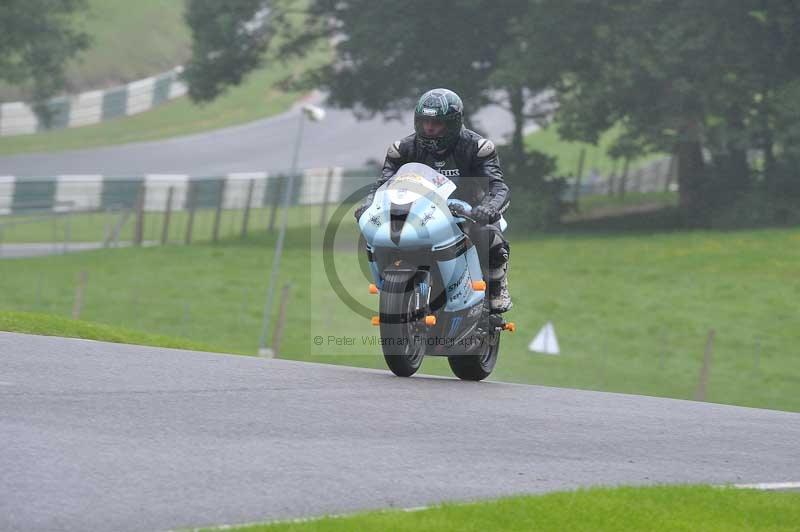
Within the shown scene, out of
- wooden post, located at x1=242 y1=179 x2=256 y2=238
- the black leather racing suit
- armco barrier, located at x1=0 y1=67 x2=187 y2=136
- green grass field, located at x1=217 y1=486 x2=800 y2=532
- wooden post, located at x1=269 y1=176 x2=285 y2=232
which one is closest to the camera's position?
green grass field, located at x1=217 y1=486 x2=800 y2=532

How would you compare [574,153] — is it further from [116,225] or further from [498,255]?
[498,255]

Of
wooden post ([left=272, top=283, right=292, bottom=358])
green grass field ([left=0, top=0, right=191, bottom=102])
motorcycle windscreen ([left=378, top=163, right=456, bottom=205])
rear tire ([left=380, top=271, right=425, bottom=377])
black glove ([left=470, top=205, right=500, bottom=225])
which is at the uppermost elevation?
green grass field ([left=0, top=0, right=191, bottom=102])

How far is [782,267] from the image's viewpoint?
35.7 meters

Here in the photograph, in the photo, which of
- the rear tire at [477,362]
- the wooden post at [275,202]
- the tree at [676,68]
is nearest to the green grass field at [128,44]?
the wooden post at [275,202]

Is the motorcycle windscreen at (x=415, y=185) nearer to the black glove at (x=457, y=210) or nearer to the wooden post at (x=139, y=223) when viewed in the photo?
the black glove at (x=457, y=210)

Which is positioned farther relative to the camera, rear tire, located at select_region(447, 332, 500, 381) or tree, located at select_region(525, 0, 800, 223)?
tree, located at select_region(525, 0, 800, 223)

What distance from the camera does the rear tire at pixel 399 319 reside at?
10.7m

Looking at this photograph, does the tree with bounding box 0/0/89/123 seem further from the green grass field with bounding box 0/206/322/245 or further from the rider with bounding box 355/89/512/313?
the rider with bounding box 355/89/512/313

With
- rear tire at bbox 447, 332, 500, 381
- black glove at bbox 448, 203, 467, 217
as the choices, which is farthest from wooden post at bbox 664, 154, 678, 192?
black glove at bbox 448, 203, 467, 217

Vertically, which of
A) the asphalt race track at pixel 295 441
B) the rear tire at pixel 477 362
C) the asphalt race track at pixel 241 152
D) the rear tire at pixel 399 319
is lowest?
the asphalt race track at pixel 295 441

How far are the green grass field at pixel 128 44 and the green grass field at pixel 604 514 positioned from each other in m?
56.8

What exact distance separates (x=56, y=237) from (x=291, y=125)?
22.8 metres

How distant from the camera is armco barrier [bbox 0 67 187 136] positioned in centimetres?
5900

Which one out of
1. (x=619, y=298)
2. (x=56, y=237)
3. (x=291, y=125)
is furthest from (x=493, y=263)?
(x=291, y=125)
